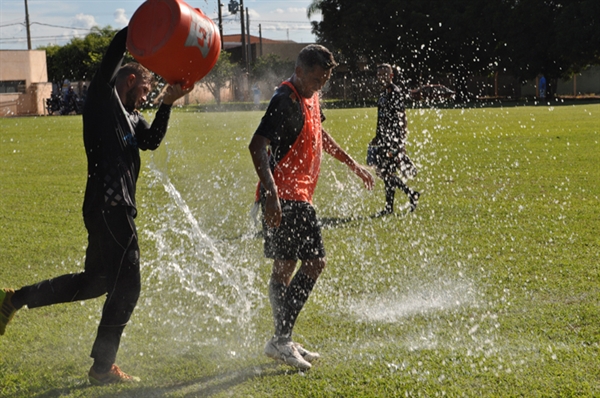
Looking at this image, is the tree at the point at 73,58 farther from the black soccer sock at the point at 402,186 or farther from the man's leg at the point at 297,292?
the man's leg at the point at 297,292

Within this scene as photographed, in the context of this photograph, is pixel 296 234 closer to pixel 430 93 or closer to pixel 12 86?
pixel 430 93

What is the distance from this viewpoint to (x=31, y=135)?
23.6 metres

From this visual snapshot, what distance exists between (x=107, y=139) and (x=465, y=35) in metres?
47.7

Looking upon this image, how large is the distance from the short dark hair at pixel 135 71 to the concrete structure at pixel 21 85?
44.0 metres

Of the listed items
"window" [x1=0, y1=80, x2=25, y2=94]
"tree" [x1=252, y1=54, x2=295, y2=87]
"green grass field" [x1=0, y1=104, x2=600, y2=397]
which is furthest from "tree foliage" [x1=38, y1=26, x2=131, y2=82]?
"green grass field" [x1=0, y1=104, x2=600, y2=397]

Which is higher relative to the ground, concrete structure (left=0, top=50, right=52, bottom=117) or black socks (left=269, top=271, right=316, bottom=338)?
concrete structure (left=0, top=50, right=52, bottom=117)

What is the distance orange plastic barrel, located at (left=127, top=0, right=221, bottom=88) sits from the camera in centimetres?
384

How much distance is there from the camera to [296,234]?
429 cm

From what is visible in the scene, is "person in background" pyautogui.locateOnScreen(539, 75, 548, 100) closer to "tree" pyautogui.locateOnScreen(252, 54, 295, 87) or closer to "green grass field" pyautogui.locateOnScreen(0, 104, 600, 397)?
"tree" pyautogui.locateOnScreen(252, 54, 295, 87)

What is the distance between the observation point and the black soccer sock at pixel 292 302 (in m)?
4.37

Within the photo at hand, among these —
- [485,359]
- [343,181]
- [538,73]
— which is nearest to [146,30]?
[485,359]

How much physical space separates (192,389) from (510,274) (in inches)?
123

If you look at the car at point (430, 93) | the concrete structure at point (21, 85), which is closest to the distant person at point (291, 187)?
the car at point (430, 93)

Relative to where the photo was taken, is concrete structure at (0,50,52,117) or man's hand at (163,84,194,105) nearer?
man's hand at (163,84,194,105)
